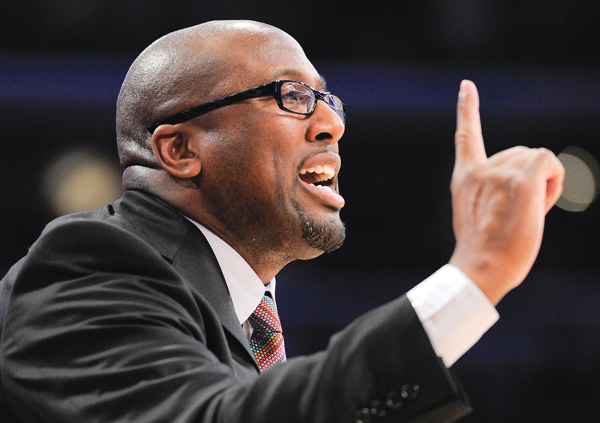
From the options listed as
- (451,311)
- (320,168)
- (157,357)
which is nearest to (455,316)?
(451,311)

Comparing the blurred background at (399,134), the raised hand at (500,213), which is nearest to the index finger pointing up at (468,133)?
the raised hand at (500,213)

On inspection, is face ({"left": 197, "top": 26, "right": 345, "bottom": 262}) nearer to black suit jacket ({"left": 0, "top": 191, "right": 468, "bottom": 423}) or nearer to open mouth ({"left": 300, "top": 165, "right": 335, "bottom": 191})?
open mouth ({"left": 300, "top": 165, "right": 335, "bottom": 191})

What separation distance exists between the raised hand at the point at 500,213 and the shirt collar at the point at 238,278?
2.20 feet

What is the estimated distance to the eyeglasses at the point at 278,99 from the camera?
176 cm

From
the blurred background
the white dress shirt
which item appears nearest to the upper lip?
the white dress shirt

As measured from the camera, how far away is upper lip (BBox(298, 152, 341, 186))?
176 centimetres

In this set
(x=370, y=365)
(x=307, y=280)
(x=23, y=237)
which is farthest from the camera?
(x=307, y=280)

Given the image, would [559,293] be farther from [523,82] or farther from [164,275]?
[164,275]

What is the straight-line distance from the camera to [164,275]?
4.21ft

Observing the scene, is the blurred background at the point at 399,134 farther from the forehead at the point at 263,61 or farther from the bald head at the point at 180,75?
the forehead at the point at 263,61

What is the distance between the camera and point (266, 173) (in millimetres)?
1718

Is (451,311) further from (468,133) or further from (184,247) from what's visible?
(184,247)

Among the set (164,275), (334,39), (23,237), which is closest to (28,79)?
(23,237)

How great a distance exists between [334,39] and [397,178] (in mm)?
630
